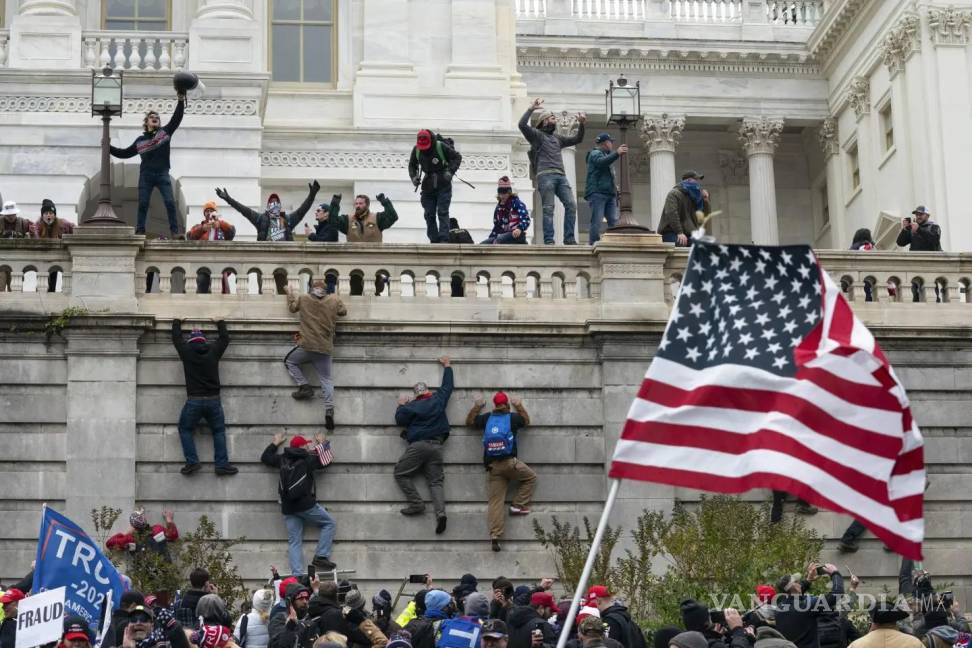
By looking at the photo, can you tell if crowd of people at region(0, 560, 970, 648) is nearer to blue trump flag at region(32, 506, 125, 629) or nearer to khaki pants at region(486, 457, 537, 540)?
blue trump flag at region(32, 506, 125, 629)

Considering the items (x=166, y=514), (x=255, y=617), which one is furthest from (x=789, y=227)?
(x=255, y=617)

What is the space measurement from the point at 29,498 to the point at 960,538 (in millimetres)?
12524

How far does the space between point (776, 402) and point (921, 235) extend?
58.1 ft

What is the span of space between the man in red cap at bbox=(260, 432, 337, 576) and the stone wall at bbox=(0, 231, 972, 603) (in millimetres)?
265

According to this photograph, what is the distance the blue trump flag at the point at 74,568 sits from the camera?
1711 centimetres

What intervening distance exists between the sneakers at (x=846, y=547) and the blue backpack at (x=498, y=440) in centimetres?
463

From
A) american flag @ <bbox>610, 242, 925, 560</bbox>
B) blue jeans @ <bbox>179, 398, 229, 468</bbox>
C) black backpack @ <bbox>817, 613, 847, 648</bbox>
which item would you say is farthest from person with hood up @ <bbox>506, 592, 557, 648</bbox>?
blue jeans @ <bbox>179, 398, 229, 468</bbox>

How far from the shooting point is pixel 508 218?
1181 inches

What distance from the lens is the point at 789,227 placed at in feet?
207

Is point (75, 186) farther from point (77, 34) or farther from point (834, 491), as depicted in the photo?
point (834, 491)

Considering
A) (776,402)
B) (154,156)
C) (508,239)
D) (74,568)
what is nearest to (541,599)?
(74,568)

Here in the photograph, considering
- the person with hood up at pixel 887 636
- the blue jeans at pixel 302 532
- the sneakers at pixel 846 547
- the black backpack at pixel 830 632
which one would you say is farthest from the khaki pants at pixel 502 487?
the person with hood up at pixel 887 636

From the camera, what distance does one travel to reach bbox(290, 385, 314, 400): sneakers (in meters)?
27.4

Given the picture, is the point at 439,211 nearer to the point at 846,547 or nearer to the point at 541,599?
the point at 846,547
